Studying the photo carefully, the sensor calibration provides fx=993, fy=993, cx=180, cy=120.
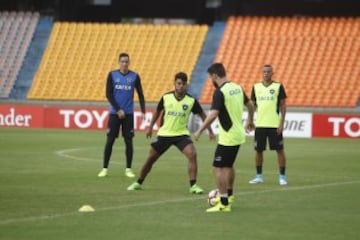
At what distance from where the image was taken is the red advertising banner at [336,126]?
33188mm

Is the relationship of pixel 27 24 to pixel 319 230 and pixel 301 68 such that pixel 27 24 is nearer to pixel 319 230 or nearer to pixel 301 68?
pixel 301 68

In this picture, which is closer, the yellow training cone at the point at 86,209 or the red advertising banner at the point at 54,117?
the yellow training cone at the point at 86,209

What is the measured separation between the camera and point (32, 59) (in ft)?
148

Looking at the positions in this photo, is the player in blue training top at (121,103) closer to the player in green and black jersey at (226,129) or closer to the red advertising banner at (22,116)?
the player in green and black jersey at (226,129)

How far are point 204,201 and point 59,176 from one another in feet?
16.1

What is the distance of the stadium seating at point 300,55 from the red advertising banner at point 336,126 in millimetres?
5659

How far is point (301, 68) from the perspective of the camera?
4175 centimetres

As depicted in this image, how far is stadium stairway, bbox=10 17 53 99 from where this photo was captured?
43.4 m

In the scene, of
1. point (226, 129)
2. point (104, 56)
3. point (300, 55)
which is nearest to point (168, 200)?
point (226, 129)

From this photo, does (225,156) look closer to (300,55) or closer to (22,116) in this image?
(22,116)

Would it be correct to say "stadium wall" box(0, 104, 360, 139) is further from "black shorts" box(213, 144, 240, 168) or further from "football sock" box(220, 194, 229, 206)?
"football sock" box(220, 194, 229, 206)

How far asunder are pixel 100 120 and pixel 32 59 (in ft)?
32.4

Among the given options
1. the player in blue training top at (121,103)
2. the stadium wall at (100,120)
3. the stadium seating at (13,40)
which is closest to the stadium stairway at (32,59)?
the stadium seating at (13,40)

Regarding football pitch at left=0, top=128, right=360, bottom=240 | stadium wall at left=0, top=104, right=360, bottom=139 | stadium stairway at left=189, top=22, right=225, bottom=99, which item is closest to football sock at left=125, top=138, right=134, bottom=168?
football pitch at left=0, top=128, right=360, bottom=240
